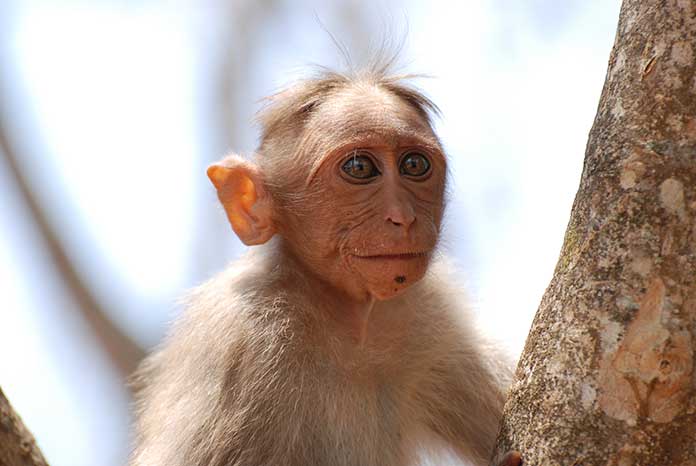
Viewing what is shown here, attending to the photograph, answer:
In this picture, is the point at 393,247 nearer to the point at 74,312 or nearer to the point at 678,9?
the point at 678,9

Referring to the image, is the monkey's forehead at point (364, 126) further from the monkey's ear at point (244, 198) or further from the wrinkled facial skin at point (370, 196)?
the monkey's ear at point (244, 198)

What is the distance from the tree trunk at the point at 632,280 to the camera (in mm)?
3602

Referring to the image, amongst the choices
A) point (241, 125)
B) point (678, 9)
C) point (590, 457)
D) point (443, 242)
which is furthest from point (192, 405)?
point (241, 125)

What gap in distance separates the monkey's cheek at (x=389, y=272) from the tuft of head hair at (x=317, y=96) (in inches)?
43.9

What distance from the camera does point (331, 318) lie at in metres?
5.94

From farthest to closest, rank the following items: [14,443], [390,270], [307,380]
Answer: [307,380]
[390,270]
[14,443]

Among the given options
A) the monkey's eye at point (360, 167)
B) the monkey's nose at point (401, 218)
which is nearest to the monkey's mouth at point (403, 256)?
the monkey's nose at point (401, 218)

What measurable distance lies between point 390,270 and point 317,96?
141 cm

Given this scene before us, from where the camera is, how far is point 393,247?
18.0 feet

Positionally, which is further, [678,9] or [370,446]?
[370,446]

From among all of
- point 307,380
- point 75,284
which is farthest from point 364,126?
point 75,284

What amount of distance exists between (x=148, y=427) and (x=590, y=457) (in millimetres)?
3638

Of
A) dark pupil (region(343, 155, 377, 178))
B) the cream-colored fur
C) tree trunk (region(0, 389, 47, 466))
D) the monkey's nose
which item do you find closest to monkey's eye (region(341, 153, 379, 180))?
dark pupil (region(343, 155, 377, 178))

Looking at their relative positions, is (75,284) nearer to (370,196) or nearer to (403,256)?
(370,196)
